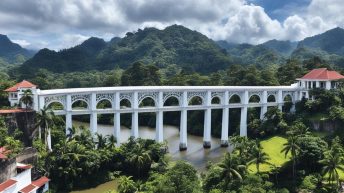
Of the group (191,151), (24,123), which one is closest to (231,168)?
(24,123)

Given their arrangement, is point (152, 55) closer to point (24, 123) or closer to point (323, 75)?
point (323, 75)

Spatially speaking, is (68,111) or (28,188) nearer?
(28,188)

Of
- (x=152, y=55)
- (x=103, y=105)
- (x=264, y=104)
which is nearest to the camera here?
(x=264, y=104)

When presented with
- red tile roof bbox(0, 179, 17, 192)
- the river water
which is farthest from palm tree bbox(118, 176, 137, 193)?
the river water

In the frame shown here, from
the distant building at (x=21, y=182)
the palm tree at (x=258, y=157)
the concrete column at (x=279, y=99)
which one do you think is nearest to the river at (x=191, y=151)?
the distant building at (x=21, y=182)

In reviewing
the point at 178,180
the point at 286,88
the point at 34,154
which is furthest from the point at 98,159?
the point at 286,88

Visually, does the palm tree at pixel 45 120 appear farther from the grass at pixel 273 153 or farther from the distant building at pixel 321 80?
the distant building at pixel 321 80

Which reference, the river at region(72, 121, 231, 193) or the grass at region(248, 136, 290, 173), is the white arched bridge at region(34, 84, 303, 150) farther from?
the grass at region(248, 136, 290, 173)
